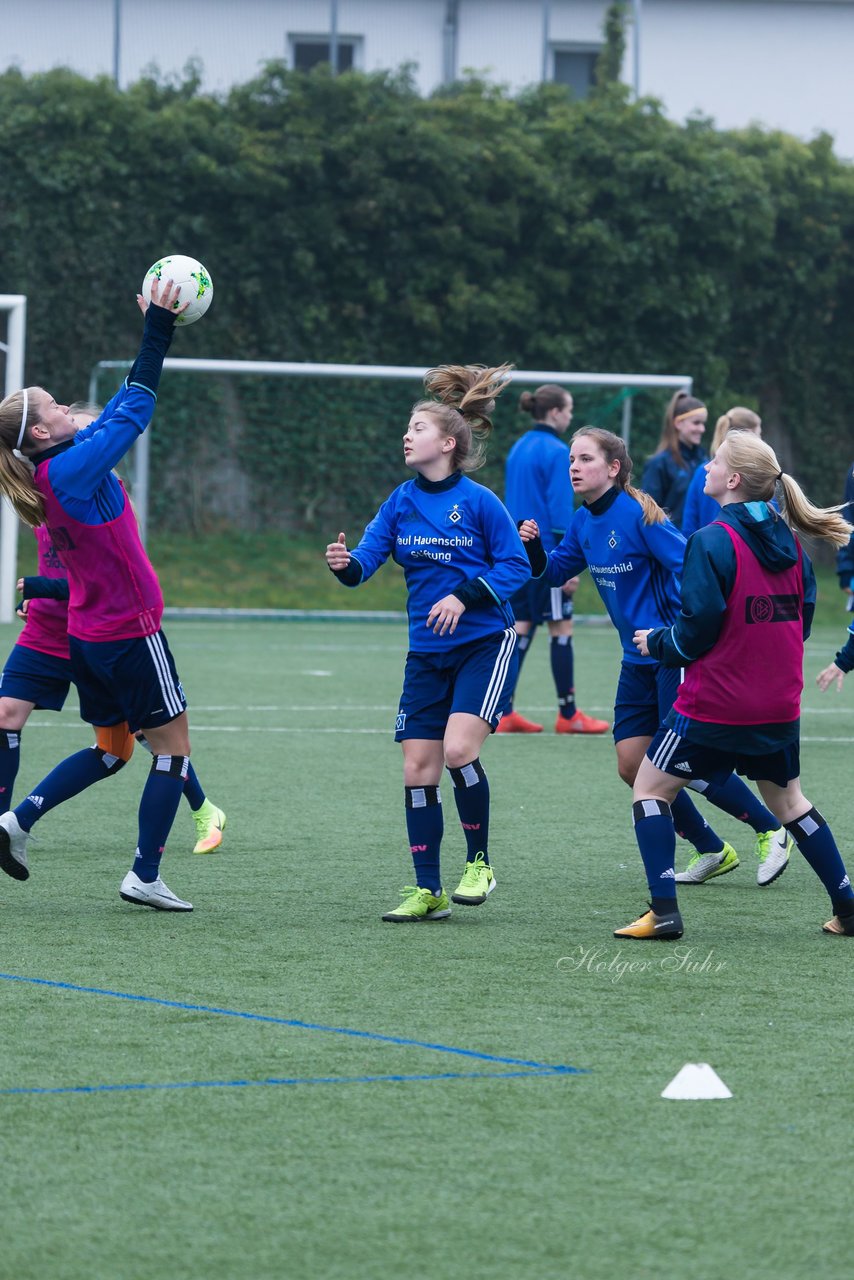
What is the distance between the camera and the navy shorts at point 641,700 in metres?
6.22

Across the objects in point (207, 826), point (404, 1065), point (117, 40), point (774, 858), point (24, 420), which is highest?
point (117, 40)

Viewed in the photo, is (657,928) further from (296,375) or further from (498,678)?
(296,375)

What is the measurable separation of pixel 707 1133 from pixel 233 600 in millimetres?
18033

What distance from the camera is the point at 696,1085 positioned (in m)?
3.81

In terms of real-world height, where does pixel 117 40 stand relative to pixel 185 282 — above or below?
above

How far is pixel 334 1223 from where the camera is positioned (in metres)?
3.10

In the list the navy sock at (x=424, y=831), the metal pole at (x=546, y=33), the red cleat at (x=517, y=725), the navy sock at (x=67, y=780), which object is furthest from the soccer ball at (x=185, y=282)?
the metal pole at (x=546, y=33)

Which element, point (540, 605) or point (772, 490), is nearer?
point (772, 490)

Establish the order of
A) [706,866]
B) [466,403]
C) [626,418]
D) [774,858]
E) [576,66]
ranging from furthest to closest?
1. [576,66]
2. [626,418]
3. [706,866]
4. [774,858]
5. [466,403]

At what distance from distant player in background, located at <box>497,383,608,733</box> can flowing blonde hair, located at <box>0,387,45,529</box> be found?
5310mm

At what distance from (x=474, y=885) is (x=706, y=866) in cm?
105

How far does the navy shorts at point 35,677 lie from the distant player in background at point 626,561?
1.89m

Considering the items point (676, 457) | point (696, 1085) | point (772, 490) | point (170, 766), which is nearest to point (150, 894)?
point (170, 766)

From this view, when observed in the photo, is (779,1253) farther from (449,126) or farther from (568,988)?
(449,126)
